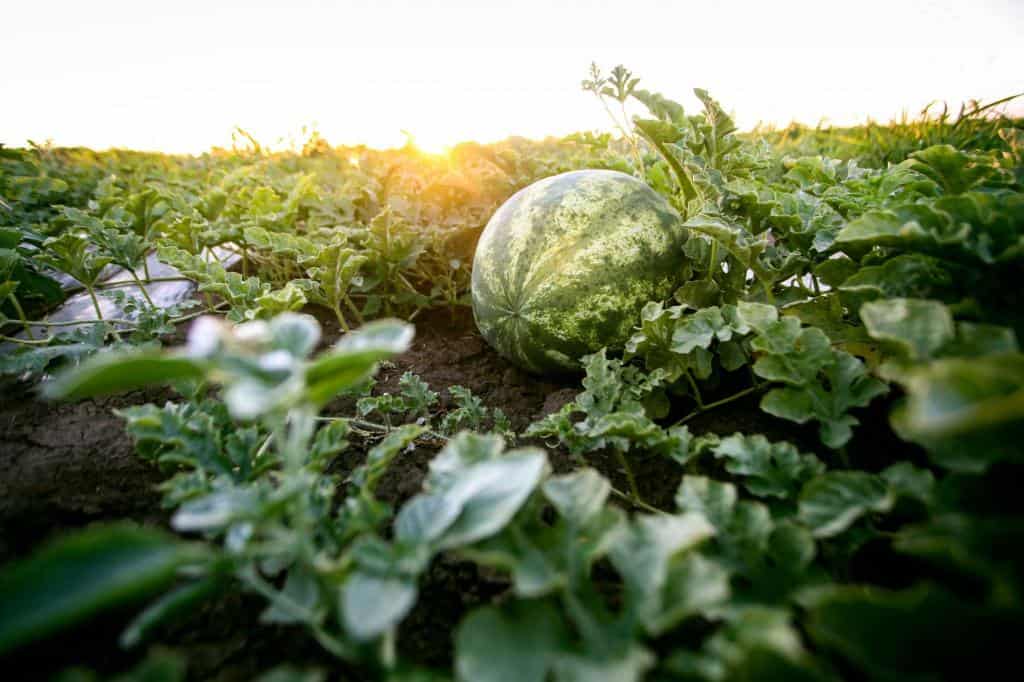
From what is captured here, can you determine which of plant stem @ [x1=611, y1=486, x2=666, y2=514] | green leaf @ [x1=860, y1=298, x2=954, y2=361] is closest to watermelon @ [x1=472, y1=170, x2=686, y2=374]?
plant stem @ [x1=611, y1=486, x2=666, y2=514]

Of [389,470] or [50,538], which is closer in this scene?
[50,538]

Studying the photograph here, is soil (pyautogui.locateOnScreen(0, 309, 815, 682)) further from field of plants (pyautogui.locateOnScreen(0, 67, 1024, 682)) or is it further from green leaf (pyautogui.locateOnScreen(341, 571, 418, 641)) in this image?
green leaf (pyautogui.locateOnScreen(341, 571, 418, 641))

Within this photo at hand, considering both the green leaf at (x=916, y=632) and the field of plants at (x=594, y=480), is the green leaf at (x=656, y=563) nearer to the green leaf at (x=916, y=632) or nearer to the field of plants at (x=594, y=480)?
the field of plants at (x=594, y=480)

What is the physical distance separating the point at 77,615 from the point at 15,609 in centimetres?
8

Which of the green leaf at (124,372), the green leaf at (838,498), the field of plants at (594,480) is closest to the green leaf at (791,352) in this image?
the field of plants at (594,480)

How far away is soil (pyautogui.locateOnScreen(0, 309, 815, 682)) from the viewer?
1.00m

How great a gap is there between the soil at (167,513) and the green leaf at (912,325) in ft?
2.18

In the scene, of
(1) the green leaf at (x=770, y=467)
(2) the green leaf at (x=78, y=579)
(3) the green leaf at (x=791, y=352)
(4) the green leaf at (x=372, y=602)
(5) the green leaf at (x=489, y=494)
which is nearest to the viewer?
(2) the green leaf at (x=78, y=579)

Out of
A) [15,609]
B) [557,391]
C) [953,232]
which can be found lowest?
[557,391]

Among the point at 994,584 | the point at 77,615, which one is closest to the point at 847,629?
the point at 994,584

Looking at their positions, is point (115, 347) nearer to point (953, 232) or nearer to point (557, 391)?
point (557, 391)

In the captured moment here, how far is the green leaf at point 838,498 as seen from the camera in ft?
2.98

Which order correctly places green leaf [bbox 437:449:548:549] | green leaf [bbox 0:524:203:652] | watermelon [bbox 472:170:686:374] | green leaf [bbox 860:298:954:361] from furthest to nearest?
watermelon [bbox 472:170:686:374] < green leaf [bbox 860:298:954:361] < green leaf [bbox 437:449:548:549] < green leaf [bbox 0:524:203:652]

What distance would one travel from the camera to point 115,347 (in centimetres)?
198
